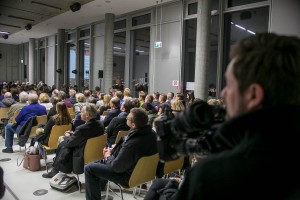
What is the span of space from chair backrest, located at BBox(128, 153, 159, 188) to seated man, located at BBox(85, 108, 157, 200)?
2.9 inches

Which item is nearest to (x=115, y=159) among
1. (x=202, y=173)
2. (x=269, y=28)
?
(x=202, y=173)

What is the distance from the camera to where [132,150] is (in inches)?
111

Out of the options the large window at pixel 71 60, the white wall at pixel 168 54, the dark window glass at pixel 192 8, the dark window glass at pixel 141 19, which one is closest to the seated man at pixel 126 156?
the white wall at pixel 168 54

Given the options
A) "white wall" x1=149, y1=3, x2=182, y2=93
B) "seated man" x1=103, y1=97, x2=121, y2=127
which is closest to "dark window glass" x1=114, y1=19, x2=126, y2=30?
"white wall" x1=149, y1=3, x2=182, y2=93

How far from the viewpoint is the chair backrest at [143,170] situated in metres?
2.79

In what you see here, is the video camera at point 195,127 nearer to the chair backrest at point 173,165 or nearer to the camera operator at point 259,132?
the camera operator at point 259,132

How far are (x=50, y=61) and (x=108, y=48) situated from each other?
8.37m

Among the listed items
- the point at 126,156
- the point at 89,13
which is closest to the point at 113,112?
the point at 126,156

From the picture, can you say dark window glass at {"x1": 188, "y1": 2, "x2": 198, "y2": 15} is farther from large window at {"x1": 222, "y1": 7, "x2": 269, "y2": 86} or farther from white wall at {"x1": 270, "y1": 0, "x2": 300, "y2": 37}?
white wall at {"x1": 270, "y1": 0, "x2": 300, "y2": 37}

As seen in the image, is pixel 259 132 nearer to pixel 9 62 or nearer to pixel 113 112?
pixel 113 112

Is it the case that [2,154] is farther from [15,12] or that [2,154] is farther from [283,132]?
[15,12]

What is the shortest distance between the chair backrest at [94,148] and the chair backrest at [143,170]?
0.98m

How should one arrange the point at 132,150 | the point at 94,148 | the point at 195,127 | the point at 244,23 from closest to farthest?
1. the point at 195,127
2. the point at 132,150
3. the point at 94,148
4. the point at 244,23

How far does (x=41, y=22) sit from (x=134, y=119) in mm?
12098
